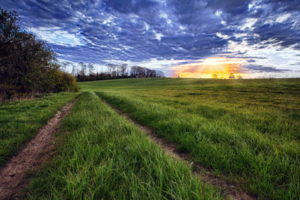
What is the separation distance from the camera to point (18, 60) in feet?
48.9

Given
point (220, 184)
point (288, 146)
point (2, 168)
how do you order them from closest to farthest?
1. point (220, 184)
2. point (2, 168)
3. point (288, 146)

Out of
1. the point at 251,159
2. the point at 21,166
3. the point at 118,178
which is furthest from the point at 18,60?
the point at 251,159

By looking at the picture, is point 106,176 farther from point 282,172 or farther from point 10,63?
point 10,63

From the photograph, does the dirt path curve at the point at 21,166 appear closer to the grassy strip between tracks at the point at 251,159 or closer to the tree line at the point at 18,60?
the grassy strip between tracks at the point at 251,159

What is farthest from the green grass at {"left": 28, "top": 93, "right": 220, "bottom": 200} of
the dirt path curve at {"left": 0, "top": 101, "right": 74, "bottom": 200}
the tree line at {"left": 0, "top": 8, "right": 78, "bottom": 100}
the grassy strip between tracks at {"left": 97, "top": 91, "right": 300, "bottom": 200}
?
the tree line at {"left": 0, "top": 8, "right": 78, "bottom": 100}

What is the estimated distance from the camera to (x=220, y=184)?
1.98 metres

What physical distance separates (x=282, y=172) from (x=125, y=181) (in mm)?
2778

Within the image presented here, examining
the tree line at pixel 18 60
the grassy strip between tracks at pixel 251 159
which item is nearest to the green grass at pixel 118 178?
the grassy strip between tracks at pixel 251 159

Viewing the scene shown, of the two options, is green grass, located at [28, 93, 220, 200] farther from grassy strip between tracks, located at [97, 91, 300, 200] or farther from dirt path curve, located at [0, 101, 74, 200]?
grassy strip between tracks, located at [97, 91, 300, 200]

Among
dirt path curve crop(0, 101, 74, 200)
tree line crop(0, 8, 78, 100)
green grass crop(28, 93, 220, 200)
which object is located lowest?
dirt path curve crop(0, 101, 74, 200)

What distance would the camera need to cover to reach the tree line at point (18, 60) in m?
14.0

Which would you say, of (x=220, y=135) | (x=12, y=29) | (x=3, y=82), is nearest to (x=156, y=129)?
(x=220, y=135)

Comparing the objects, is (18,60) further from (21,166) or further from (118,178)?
(118,178)

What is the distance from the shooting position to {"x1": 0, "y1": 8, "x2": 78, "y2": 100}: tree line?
45.9ft
